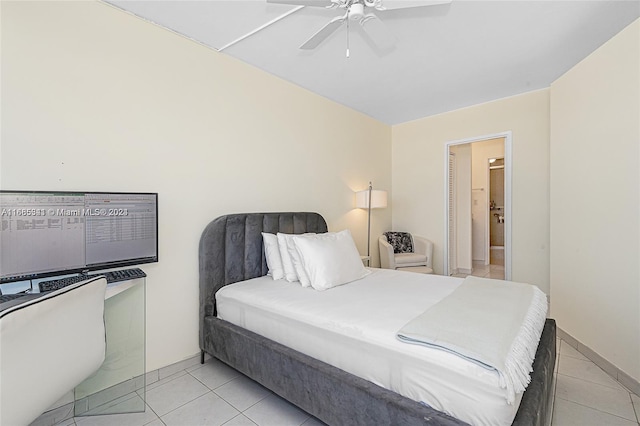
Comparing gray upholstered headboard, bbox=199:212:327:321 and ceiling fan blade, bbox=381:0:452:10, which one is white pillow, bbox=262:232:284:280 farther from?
ceiling fan blade, bbox=381:0:452:10

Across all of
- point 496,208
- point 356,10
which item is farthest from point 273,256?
point 496,208

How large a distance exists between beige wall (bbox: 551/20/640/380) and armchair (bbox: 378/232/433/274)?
1.56 meters

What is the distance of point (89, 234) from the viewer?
1758 millimetres

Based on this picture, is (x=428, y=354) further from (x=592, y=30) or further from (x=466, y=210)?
(x=466, y=210)

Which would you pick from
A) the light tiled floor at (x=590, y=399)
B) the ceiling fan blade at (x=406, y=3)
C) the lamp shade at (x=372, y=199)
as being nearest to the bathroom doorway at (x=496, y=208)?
the lamp shade at (x=372, y=199)

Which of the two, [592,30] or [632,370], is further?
[592,30]

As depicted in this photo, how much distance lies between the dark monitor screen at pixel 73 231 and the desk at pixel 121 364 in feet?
0.82

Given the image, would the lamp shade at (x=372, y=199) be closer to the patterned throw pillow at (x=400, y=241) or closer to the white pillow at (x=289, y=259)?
the patterned throw pillow at (x=400, y=241)

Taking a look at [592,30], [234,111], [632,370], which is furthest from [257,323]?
[592,30]

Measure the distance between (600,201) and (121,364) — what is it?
388cm

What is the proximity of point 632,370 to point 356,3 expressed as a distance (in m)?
3.14

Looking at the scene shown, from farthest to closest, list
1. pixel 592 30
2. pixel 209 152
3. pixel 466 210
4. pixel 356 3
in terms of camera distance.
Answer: pixel 466 210 → pixel 209 152 → pixel 592 30 → pixel 356 3

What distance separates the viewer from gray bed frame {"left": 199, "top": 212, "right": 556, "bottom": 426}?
127cm

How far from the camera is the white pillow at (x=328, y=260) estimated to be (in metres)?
2.26
